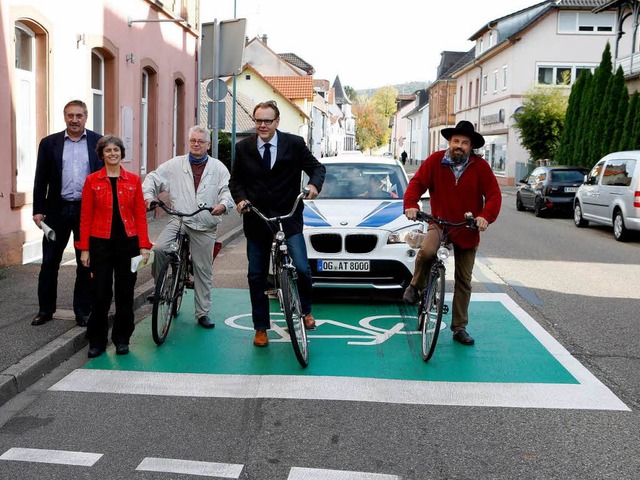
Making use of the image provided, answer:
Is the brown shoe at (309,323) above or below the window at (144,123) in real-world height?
below

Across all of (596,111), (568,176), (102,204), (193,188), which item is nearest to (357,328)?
(193,188)

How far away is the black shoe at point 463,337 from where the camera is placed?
723cm

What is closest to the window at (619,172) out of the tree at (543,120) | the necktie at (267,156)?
the necktie at (267,156)

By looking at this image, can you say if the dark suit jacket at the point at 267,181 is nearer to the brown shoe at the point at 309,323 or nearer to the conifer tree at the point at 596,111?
the brown shoe at the point at 309,323

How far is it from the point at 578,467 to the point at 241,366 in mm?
2880

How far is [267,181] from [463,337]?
2.15m

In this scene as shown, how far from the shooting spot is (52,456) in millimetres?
4410

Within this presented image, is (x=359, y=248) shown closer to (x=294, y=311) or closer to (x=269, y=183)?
(x=269, y=183)

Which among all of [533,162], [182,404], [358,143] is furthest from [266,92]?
[358,143]

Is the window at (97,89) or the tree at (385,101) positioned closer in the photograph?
the window at (97,89)

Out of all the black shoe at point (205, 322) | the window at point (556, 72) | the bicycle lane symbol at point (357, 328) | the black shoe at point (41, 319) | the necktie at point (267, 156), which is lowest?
the bicycle lane symbol at point (357, 328)

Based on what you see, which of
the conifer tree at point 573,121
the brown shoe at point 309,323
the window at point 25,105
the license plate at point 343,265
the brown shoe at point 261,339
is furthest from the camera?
the conifer tree at point 573,121

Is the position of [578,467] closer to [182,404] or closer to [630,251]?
[182,404]

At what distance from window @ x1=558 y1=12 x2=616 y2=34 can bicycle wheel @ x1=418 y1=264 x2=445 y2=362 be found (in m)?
44.9
